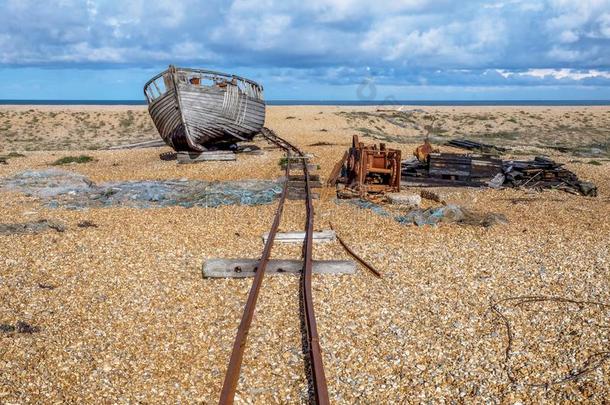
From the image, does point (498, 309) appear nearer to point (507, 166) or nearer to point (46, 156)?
point (507, 166)

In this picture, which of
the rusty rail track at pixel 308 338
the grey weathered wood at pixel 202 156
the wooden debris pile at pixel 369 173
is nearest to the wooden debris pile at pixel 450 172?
the wooden debris pile at pixel 369 173

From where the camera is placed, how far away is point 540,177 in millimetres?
16750

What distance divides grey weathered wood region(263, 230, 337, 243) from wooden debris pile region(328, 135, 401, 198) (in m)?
4.23

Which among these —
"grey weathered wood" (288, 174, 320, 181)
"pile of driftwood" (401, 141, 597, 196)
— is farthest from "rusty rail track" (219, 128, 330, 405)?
"pile of driftwood" (401, 141, 597, 196)

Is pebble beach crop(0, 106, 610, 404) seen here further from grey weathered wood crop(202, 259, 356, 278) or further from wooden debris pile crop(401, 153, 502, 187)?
wooden debris pile crop(401, 153, 502, 187)

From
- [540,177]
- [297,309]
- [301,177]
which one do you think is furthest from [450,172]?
[297,309]

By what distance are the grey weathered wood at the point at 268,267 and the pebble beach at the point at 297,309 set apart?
156 mm

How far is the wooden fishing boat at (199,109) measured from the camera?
20.0m

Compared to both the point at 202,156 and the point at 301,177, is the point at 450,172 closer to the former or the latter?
the point at 301,177

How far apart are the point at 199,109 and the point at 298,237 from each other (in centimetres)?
1178

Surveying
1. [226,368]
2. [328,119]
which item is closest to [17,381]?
[226,368]

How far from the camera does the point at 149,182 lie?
52.5ft

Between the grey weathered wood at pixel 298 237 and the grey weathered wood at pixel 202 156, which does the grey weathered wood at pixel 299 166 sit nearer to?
the grey weathered wood at pixel 202 156

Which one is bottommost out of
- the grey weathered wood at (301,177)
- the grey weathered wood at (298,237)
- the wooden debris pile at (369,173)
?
the grey weathered wood at (298,237)
